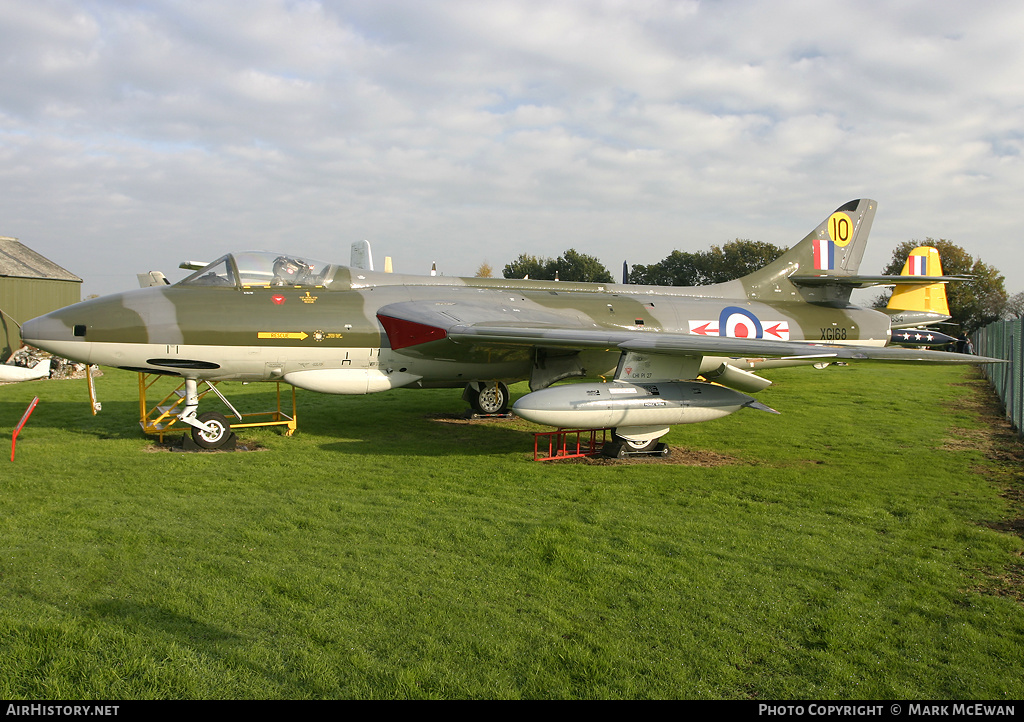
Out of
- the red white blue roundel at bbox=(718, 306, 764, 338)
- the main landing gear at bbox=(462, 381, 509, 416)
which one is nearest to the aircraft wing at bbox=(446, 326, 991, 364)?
the red white blue roundel at bbox=(718, 306, 764, 338)

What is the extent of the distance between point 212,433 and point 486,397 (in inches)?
208

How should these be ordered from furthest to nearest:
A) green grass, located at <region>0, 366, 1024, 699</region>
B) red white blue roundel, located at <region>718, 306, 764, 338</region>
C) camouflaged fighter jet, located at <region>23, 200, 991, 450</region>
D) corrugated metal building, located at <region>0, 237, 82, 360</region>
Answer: corrugated metal building, located at <region>0, 237, 82, 360</region>
red white blue roundel, located at <region>718, 306, 764, 338</region>
camouflaged fighter jet, located at <region>23, 200, 991, 450</region>
green grass, located at <region>0, 366, 1024, 699</region>

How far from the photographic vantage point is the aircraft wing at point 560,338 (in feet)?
25.9

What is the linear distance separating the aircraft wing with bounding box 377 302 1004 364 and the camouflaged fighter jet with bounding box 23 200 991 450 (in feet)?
0.08

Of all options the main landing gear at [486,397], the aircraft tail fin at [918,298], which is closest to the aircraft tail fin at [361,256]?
the main landing gear at [486,397]

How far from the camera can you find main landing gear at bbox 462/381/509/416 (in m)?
13.2

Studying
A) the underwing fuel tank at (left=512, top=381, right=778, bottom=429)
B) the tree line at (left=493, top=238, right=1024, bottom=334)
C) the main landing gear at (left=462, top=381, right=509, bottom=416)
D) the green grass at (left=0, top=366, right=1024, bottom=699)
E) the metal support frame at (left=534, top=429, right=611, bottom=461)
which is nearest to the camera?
the green grass at (left=0, top=366, right=1024, bottom=699)

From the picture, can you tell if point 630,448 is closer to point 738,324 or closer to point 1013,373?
point 738,324

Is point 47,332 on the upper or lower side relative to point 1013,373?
upper

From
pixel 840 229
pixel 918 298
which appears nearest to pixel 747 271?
pixel 918 298

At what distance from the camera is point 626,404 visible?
888 cm

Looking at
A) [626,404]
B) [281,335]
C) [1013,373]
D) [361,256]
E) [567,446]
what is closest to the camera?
[626,404]

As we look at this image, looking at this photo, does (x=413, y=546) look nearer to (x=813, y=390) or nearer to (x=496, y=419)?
(x=496, y=419)

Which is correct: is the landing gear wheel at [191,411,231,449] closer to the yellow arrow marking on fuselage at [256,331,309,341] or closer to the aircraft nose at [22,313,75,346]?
the yellow arrow marking on fuselage at [256,331,309,341]
